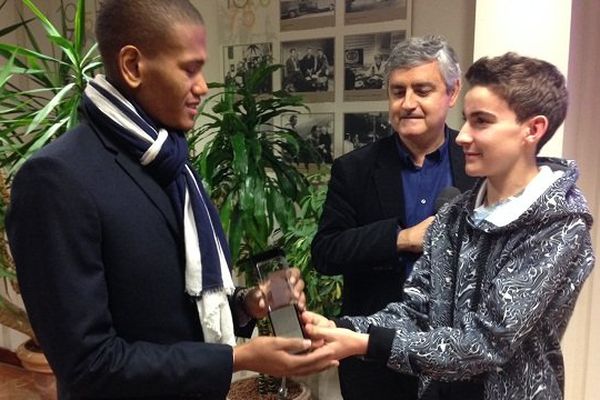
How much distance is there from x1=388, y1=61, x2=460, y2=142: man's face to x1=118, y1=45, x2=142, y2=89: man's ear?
2.61 feet

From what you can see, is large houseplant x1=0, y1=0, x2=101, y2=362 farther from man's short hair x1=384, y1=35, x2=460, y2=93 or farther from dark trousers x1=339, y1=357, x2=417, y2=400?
dark trousers x1=339, y1=357, x2=417, y2=400

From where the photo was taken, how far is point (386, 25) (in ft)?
8.27

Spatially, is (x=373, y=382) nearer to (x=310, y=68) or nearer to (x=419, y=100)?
(x=419, y=100)

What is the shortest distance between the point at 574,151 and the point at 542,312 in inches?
45.5

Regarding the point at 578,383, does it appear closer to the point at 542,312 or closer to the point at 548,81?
the point at 542,312

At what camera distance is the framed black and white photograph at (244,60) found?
9.57 ft

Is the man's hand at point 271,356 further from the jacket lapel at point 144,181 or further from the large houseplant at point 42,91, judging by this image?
the large houseplant at point 42,91

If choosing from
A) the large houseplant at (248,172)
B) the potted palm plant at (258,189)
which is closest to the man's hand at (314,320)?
the potted palm plant at (258,189)

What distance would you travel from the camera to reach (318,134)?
2.80 metres

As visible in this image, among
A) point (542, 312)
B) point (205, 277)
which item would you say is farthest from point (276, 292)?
point (542, 312)

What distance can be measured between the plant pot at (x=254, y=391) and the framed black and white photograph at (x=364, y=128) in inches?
47.1

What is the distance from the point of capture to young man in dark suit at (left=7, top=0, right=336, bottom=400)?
851 millimetres

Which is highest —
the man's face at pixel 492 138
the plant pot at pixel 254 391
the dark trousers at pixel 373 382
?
the man's face at pixel 492 138

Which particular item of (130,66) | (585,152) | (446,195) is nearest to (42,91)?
(130,66)
